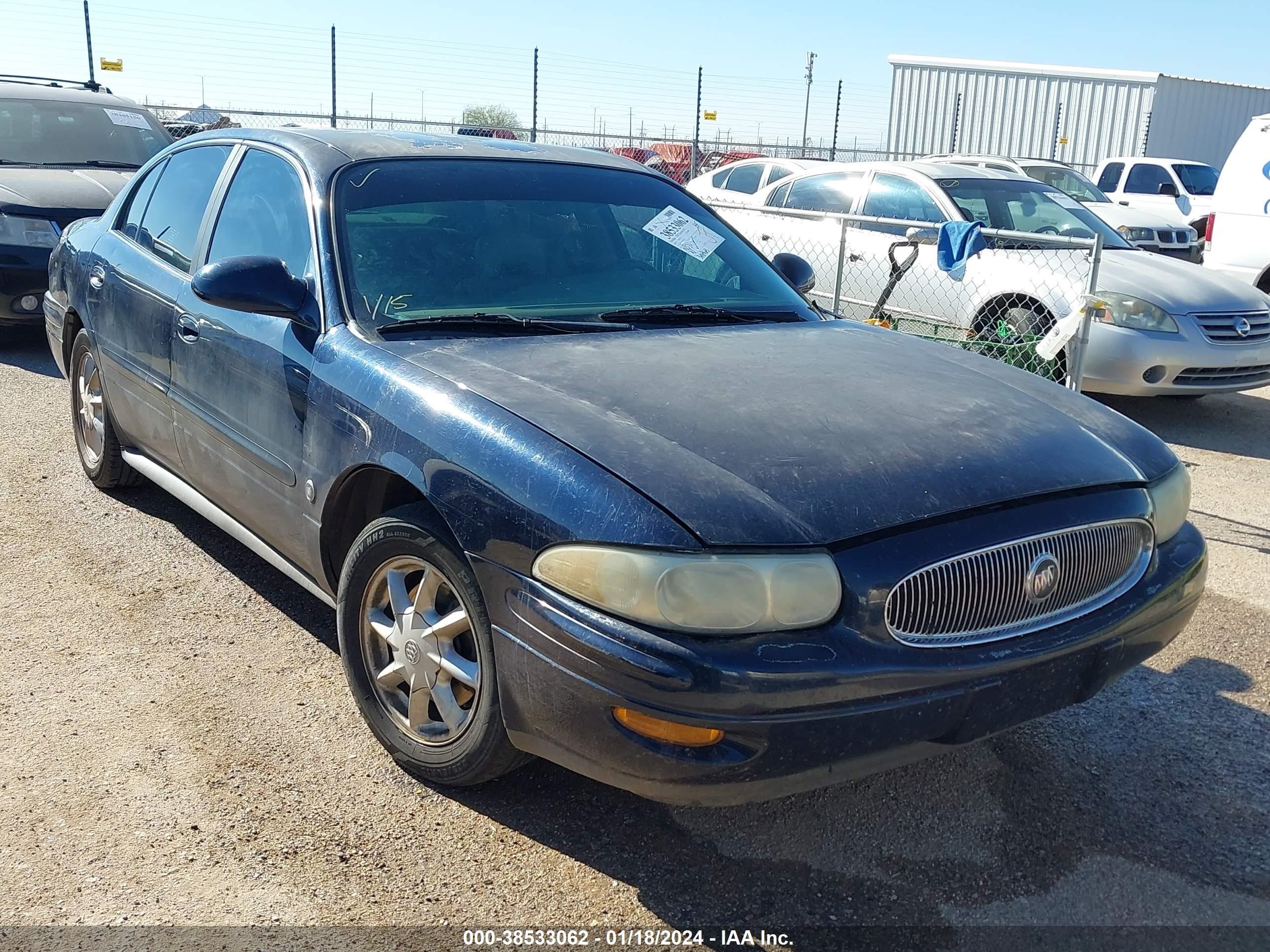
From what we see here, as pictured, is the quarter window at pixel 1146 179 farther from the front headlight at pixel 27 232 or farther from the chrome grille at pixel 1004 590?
the chrome grille at pixel 1004 590

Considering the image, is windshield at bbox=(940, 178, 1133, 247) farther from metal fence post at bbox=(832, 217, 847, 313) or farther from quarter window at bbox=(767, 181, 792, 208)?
quarter window at bbox=(767, 181, 792, 208)

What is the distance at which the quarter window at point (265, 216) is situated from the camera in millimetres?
3445

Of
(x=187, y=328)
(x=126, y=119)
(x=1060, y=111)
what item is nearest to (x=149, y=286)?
(x=187, y=328)

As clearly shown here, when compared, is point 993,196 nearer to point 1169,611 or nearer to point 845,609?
point 1169,611

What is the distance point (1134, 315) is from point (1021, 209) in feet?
6.13

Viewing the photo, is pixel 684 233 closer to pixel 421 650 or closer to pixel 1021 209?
pixel 421 650

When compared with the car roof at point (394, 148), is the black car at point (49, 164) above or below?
below

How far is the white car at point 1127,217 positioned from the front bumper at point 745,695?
34.2ft

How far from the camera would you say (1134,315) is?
22.6 ft

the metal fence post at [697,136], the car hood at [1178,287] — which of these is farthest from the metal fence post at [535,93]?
the car hood at [1178,287]

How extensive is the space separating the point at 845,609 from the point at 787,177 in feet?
25.6

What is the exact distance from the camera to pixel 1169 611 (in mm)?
2787

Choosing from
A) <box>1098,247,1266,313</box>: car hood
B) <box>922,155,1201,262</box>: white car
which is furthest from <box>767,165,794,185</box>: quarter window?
<box>1098,247,1266,313</box>: car hood

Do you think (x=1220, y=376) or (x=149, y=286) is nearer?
(x=149, y=286)
